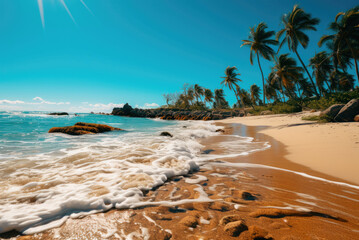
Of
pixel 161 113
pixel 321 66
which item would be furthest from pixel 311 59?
pixel 161 113

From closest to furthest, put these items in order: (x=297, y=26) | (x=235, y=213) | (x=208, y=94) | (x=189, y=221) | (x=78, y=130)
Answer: (x=189, y=221) → (x=235, y=213) → (x=78, y=130) → (x=297, y=26) → (x=208, y=94)

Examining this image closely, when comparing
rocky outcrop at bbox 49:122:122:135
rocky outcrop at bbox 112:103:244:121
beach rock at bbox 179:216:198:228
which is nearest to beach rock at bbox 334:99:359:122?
beach rock at bbox 179:216:198:228

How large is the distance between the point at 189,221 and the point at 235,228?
0.38 meters

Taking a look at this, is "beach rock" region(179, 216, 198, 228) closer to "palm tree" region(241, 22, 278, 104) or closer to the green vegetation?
the green vegetation

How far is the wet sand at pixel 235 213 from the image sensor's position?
46.5 inches

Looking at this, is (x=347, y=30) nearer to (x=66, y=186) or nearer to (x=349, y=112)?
(x=349, y=112)

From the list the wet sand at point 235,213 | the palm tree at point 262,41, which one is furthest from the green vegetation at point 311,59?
the wet sand at point 235,213

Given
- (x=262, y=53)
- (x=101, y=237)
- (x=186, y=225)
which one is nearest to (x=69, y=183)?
(x=101, y=237)

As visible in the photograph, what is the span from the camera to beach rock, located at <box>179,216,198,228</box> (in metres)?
1.27

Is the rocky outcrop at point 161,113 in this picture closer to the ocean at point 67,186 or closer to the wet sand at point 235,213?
the ocean at point 67,186

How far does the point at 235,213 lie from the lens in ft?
4.73

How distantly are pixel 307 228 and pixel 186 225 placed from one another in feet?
3.16

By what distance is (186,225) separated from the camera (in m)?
1.27

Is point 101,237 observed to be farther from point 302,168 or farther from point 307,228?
point 302,168
